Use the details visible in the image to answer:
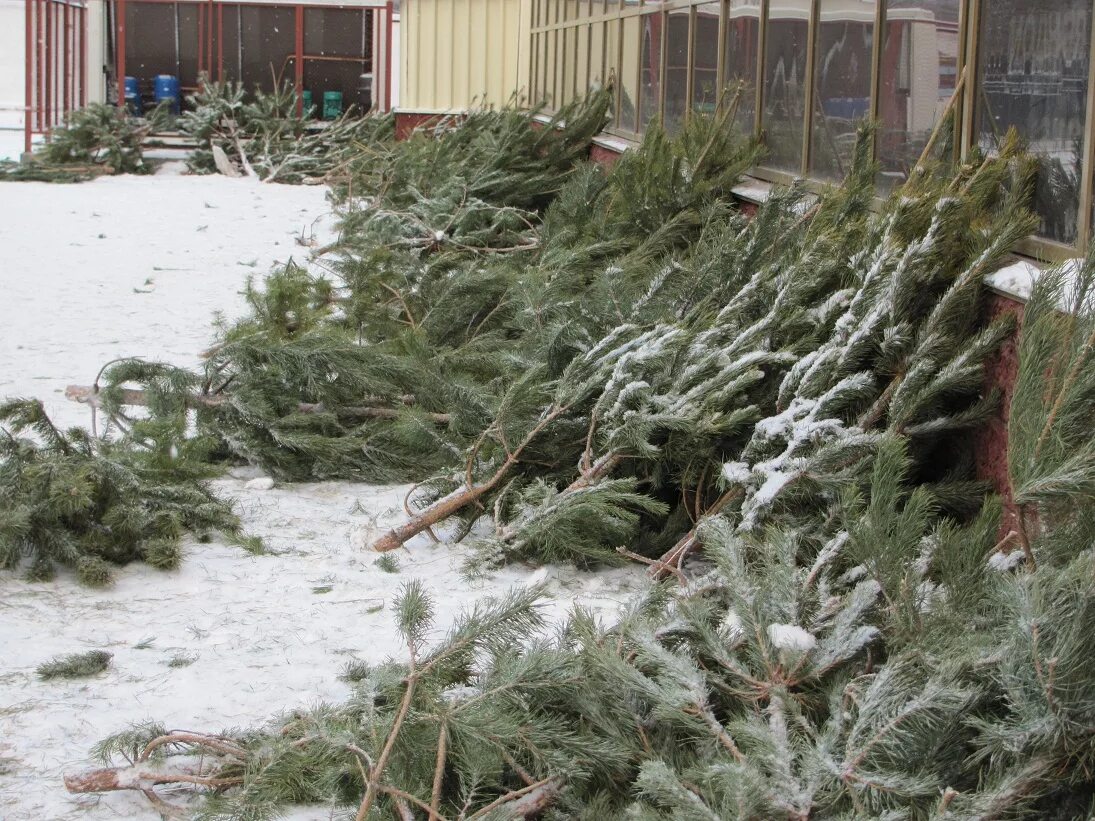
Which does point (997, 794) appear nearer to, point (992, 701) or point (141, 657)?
point (992, 701)

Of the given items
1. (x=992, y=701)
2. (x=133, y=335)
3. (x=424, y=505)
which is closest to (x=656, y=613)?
(x=992, y=701)

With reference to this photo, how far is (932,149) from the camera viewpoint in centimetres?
516

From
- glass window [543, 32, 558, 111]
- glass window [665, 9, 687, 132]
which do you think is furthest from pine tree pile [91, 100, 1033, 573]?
glass window [543, 32, 558, 111]

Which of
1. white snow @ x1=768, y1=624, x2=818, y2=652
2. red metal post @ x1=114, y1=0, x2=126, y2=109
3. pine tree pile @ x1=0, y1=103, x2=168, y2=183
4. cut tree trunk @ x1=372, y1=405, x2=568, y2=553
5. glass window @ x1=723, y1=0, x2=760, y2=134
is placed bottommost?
cut tree trunk @ x1=372, y1=405, x2=568, y2=553

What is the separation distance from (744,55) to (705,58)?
961 mm

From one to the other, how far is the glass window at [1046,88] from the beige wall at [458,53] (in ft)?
45.8

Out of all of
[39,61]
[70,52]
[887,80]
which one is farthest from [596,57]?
[70,52]

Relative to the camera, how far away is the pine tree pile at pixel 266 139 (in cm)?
1866

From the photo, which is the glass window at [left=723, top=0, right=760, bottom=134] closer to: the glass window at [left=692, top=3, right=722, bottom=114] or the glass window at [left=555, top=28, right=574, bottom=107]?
the glass window at [left=692, top=3, right=722, bottom=114]

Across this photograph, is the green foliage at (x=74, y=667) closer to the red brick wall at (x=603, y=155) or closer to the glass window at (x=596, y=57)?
the red brick wall at (x=603, y=155)

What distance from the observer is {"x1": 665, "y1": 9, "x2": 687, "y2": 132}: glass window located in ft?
31.9

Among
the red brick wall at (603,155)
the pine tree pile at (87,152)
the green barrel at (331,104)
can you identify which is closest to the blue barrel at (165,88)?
the green barrel at (331,104)

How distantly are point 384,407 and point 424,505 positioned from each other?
100 centimetres

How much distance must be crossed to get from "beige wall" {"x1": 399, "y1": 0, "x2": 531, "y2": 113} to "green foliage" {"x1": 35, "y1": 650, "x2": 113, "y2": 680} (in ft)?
50.9
